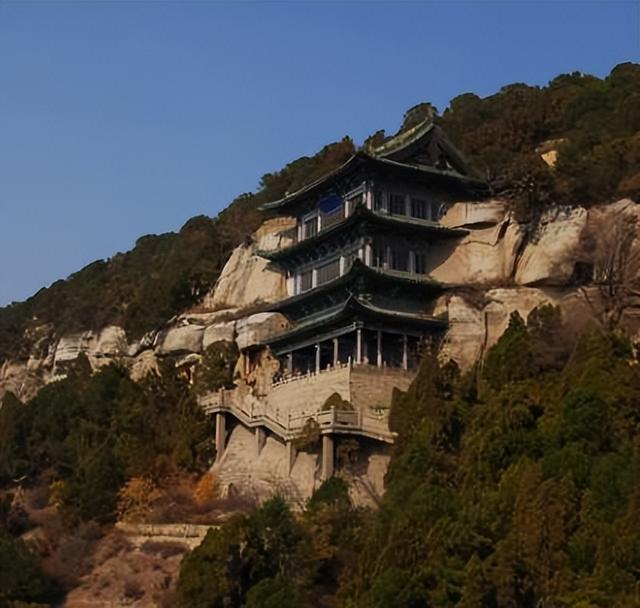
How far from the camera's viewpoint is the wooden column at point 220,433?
47.1 metres

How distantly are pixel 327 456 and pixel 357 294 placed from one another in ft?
24.9

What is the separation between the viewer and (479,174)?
50.0 meters

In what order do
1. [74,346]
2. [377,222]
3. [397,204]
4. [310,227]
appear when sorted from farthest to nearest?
[74,346] < [310,227] < [397,204] < [377,222]

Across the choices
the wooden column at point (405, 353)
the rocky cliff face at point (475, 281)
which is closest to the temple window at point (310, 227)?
the rocky cliff face at point (475, 281)

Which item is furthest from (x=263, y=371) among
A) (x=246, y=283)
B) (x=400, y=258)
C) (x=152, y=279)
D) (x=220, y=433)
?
(x=152, y=279)

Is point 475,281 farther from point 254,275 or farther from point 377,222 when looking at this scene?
point 254,275

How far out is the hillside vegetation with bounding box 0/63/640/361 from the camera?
46188mm

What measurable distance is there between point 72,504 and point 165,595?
8927 mm

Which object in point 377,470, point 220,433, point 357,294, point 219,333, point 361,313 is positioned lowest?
point 377,470

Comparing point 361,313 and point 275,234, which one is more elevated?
point 275,234

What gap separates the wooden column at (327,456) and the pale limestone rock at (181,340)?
14143mm

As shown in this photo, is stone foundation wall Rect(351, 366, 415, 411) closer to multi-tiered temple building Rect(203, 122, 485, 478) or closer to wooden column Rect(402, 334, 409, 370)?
multi-tiered temple building Rect(203, 122, 485, 478)

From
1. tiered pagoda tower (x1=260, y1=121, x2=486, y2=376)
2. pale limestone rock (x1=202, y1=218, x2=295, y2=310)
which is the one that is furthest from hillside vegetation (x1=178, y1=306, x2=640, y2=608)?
pale limestone rock (x1=202, y1=218, x2=295, y2=310)

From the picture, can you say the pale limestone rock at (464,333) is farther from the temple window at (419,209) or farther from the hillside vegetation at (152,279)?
the hillside vegetation at (152,279)
